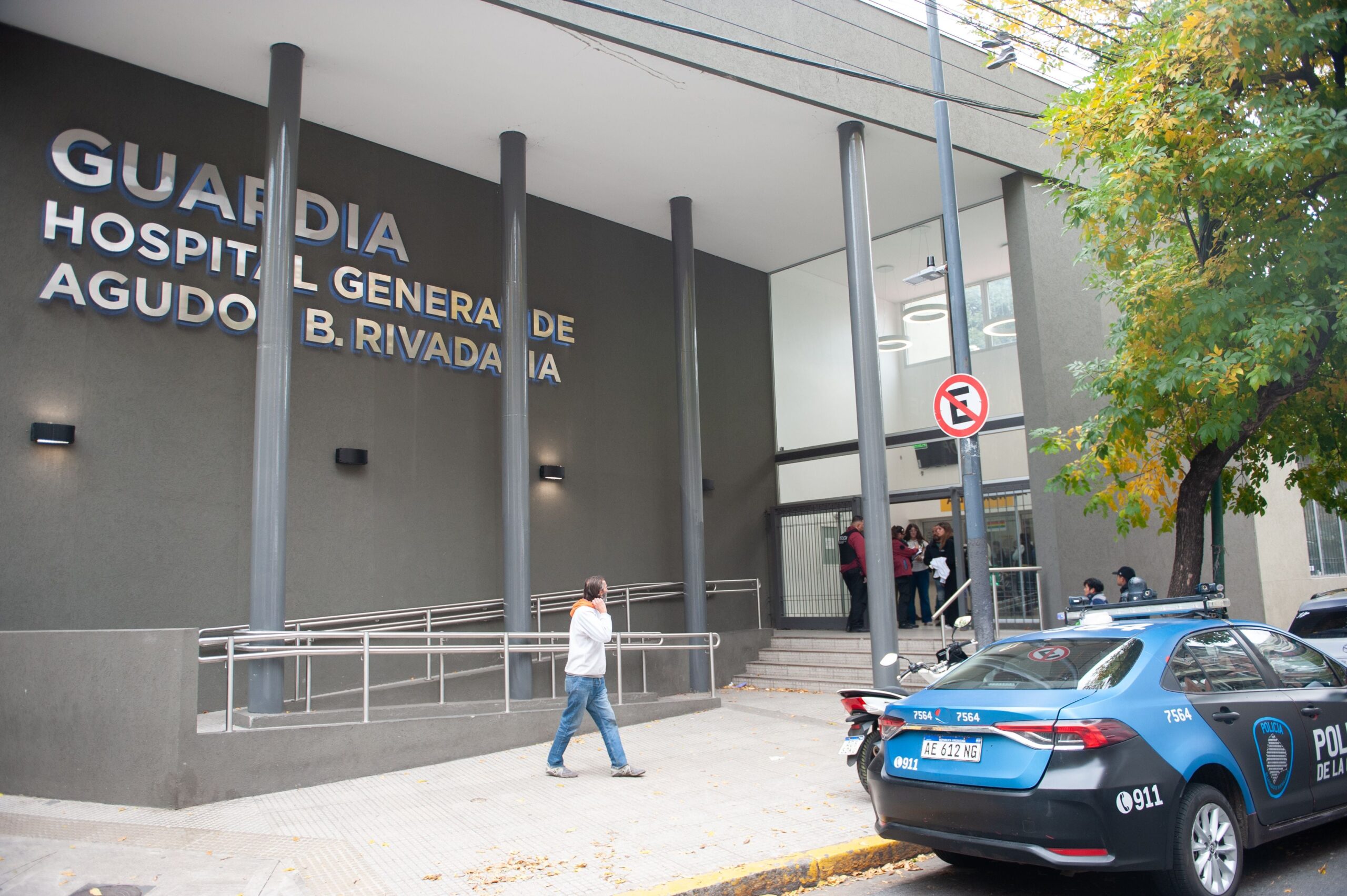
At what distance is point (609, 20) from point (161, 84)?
505cm

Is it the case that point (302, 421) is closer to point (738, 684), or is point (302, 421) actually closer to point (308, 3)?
point (308, 3)

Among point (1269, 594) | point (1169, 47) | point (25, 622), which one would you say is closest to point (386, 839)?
point (25, 622)

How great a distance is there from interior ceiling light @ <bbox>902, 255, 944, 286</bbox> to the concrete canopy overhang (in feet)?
3.53

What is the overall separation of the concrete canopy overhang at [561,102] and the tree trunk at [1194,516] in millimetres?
6011

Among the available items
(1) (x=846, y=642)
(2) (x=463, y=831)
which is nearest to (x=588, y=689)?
(2) (x=463, y=831)

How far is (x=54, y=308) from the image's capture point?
30.7ft

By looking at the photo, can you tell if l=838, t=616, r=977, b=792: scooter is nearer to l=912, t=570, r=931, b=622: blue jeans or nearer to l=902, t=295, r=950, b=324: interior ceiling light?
l=912, t=570, r=931, b=622: blue jeans

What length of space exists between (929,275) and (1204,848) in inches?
425

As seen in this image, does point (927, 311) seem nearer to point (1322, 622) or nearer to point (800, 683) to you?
point (800, 683)

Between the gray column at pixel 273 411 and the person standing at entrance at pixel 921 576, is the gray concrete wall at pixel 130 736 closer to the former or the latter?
the gray column at pixel 273 411

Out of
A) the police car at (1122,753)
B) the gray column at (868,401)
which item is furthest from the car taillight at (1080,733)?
the gray column at (868,401)

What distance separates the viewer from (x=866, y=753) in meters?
6.78

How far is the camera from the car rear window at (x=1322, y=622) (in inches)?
362

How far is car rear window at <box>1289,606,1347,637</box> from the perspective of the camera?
920 centimetres
